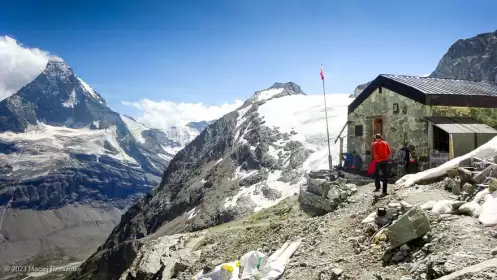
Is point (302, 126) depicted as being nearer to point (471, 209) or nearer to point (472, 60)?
point (471, 209)

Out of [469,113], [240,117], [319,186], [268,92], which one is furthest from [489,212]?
[268,92]

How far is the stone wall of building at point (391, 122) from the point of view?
21408 mm

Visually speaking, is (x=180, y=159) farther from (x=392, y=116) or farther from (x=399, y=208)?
(x=399, y=208)

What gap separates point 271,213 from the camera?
2292 centimetres

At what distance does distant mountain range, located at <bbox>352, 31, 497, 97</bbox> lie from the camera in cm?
11856

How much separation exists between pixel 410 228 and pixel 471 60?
141009mm

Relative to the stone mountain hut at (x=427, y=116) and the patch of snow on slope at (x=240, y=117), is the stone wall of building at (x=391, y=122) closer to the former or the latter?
the stone mountain hut at (x=427, y=116)

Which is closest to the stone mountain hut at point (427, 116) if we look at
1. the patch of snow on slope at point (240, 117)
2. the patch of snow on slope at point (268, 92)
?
the patch of snow on slope at point (240, 117)

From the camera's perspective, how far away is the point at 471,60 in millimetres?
127062

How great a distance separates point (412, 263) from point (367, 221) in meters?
3.44

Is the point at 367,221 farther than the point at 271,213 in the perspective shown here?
No

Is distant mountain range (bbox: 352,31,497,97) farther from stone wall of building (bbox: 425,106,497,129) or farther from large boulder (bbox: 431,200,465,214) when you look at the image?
large boulder (bbox: 431,200,465,214)

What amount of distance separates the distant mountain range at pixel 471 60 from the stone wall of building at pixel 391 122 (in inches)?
3590

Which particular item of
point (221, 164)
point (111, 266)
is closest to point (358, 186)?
point (221, 164)
